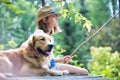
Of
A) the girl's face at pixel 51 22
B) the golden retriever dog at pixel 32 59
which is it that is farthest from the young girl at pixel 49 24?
the golden retriever dog at pixel 32 59

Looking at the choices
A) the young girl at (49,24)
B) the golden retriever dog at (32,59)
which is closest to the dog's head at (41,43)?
the golden retriever dog at (32,59)

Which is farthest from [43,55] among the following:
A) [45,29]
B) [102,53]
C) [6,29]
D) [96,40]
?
[96,40]

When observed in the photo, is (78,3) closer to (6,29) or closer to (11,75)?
(6,29)

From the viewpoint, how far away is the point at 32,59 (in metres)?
3.96

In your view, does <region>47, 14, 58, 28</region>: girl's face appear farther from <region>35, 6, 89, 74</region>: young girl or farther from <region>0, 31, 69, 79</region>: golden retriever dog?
<region>0, 31, 69, 79</region>: golden retriever dog

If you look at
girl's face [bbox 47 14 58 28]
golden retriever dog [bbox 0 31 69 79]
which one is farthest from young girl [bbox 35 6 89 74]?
golden retriever dog [bbox 0 31 69 79]

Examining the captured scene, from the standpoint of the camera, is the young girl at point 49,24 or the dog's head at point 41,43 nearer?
the dog's head at point 41,43

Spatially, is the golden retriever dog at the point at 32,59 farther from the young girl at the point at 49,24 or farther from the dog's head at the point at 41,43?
the young girl at the point at 49,24

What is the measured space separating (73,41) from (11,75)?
16.2 meters

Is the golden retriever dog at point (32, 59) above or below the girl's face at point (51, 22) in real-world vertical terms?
below

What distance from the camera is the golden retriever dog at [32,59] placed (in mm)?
3873

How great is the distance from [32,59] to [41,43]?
170mm

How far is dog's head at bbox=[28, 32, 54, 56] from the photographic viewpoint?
3.89m

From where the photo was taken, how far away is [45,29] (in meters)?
4.24
